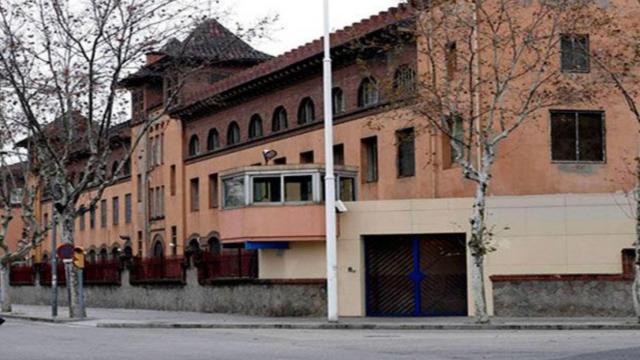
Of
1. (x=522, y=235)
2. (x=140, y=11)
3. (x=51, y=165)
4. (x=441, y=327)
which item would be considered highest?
(x=140, y=11)

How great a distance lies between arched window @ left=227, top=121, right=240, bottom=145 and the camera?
2361 inches

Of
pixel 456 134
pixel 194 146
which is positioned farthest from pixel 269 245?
pixel 194 146

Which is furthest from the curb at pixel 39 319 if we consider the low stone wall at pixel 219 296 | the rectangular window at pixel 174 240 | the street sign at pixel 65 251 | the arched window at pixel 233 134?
the rectangular window at pixel 174 240

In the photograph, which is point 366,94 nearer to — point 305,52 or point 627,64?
point 305,52

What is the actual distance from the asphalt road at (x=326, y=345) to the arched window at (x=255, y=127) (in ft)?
84.7

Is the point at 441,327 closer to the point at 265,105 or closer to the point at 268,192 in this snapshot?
the point at 268,192

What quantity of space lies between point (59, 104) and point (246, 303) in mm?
9067

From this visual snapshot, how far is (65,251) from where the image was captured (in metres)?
41.8

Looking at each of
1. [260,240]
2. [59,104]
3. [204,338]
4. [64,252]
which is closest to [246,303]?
[260,240]

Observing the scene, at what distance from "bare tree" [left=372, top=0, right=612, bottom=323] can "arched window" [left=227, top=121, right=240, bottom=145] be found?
71.1ft

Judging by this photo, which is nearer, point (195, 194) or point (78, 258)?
point (78, 258)

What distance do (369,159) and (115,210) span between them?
35044mm

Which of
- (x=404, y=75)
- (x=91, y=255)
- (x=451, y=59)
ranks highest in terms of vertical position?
(x=404, y=75)

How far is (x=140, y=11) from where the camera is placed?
4116 centimetres
